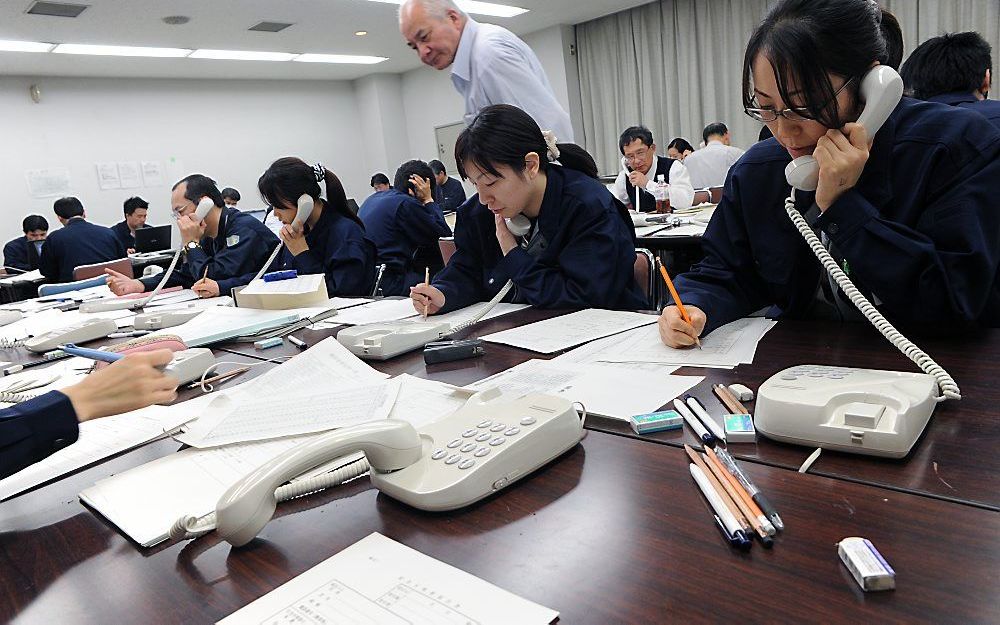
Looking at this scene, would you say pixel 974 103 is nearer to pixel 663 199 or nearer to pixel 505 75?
pixel 505 75

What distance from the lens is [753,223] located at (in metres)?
1.27

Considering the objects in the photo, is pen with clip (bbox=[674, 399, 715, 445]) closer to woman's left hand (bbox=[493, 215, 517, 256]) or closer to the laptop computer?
woman's left hand (bbox=[493, 215, 517, 256])

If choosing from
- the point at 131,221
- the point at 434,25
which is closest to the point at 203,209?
the point at 434,25

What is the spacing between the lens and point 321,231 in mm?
2779

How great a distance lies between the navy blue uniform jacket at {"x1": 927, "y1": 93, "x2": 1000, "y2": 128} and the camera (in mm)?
1981

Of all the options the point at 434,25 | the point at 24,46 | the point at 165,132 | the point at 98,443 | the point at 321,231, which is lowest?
the point at 98,443

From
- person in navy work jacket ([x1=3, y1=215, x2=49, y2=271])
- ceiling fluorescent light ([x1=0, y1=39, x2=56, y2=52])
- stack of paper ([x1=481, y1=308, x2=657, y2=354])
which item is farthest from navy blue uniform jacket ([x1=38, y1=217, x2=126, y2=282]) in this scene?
stack of paper ([x1=481, y1=308, x2=657, y2=354])

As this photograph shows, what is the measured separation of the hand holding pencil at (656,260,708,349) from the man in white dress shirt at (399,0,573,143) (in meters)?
1.55

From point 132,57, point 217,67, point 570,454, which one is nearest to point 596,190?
point 570,454

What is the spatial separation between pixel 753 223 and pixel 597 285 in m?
0.44

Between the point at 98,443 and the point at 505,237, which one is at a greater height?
the point at 505,237

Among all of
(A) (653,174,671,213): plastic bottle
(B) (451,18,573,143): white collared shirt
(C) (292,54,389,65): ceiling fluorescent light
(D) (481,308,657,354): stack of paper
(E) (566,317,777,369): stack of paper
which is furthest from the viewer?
(C) (292,54,389,65): ceiling fluorescent light

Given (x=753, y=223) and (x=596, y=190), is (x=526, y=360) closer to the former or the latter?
(x=753, y=223)

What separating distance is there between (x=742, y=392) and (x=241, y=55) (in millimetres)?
7996
